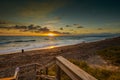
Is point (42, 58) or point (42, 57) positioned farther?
point (42, 57)

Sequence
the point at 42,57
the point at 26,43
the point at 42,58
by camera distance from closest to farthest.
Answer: the point at 42,58, the point at 42,57, the point at 26,43

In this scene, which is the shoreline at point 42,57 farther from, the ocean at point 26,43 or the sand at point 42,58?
the ocean at point 26,43

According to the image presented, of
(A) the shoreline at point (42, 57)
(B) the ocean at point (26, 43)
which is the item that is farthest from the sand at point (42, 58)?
(B) the ocean at point (26, 43)

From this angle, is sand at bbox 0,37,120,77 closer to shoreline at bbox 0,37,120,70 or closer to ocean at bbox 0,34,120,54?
shoreline at bbox 0,37,120,70

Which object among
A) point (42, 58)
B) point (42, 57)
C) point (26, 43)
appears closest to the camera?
point (42, 58)

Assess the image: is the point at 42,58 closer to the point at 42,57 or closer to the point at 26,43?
the point at 42,57

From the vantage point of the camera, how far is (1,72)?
14742 mm

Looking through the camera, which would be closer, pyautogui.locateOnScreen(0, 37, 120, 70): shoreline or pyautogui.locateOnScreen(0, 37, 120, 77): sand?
pyautogui.locateOnScreen(0, 37, 120, 77): sand

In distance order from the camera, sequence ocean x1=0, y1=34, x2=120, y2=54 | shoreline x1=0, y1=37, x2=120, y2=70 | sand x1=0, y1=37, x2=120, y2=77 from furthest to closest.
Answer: ocean x1=0, y1=34, x2=120, y2=54 → shoreline x1=0, y1=37, x2=120, y2=70 → sand x1=0, y1=37, x2=120, y2=77

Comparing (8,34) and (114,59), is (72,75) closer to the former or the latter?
(114,59)

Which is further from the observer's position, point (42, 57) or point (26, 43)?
point (26, 43)

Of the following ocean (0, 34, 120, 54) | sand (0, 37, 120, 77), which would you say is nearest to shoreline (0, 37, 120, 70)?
sand (0, 37, 120, 77)

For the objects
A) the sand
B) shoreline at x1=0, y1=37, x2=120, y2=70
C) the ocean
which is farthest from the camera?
the ocean

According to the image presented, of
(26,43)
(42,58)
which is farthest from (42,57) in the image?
(26,43)
